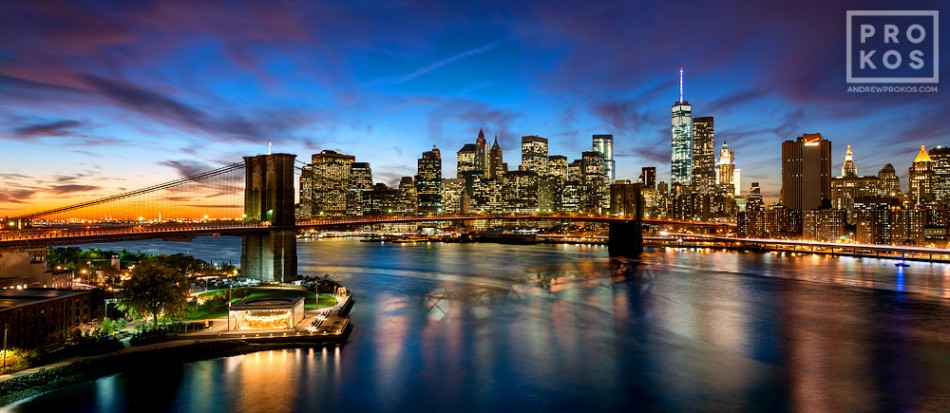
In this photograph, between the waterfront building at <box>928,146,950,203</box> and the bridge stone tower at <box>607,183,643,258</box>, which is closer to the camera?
the bridge stone tower at <box>607,183,643,258</box>

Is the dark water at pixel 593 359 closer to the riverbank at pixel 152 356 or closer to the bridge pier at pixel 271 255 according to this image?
the riverbank at pixel 152 356

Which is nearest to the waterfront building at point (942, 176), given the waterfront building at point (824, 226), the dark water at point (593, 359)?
the waterfront building at point (824, 226)

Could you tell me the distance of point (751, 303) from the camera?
117 feet

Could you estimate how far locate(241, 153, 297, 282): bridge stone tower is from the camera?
3469 cm

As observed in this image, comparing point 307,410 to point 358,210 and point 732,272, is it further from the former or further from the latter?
point 358,210

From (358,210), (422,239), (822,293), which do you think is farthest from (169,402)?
(358,210)

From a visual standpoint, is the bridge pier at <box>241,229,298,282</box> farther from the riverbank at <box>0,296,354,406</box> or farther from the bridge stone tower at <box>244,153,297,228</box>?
the riverbank at <box>0,296,354,406</box>

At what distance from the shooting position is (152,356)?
19.8 metres

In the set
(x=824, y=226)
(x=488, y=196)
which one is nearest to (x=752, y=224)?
(x=824, y=226)

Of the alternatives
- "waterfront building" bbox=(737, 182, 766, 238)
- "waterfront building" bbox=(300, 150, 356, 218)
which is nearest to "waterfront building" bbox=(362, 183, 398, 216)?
"waterfront building" bbox=(300, 150, 356, 218)

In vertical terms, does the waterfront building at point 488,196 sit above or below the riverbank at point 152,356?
above

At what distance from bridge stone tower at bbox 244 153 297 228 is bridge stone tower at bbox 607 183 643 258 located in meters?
48.4

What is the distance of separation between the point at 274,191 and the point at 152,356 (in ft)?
53.0

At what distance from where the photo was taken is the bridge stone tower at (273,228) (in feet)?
114
